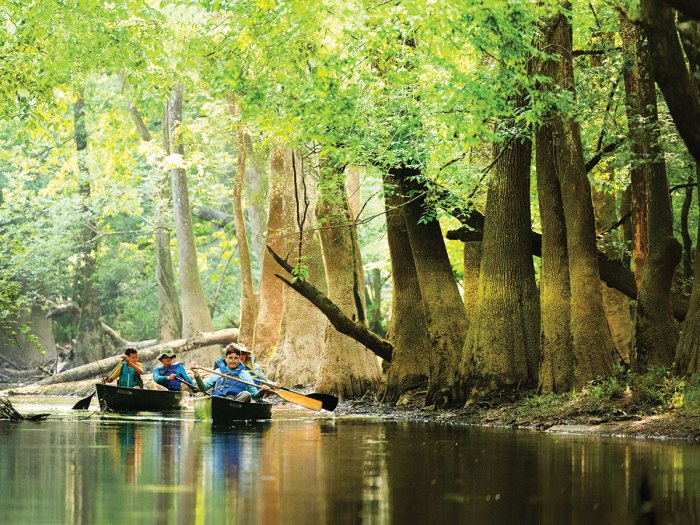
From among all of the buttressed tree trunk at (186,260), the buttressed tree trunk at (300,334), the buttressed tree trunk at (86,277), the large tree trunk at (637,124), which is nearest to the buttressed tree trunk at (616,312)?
the large tree trunk at (637,124)

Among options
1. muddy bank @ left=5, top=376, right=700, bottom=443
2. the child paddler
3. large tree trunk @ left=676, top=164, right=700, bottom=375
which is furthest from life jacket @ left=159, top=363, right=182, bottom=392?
large tree trunk @ left=676, top=164, right=700, bottom=375

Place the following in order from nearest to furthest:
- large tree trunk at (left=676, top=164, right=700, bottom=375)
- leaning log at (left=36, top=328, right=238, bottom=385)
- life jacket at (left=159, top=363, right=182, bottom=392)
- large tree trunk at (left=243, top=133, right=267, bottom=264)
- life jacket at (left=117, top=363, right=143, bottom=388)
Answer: large tree trunk at (left=676, top=164, right=700, bottom=375), life jacket at (left=159, top=363, right=182, bottom=392), life jacket at (left=117, top=363, right=143, bottom=388), leaning log at (left=36, top=328, right=238, bottom=385), large tree trunk at (left=243, top=133, right=267, bottom=264)

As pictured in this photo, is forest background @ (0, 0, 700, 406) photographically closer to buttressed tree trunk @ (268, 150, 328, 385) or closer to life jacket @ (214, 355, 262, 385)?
buttressed tree trunk @ (268, 150, 328, 385)

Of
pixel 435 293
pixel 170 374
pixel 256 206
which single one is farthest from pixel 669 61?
pixel 256 206

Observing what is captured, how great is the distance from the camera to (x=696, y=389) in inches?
666

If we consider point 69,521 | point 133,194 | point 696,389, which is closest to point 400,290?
point 696,389

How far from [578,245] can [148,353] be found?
72.0 feet

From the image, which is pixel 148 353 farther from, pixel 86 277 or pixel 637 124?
pixel 637 124

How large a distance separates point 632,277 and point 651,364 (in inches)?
147

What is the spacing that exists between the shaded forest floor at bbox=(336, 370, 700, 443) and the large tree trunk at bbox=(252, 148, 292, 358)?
13.0 m

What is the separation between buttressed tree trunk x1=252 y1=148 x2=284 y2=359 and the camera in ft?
109

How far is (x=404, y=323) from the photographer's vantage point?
24.4m

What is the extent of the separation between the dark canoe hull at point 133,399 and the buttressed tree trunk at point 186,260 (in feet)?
39.6

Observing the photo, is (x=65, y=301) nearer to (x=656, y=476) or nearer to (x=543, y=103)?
(x=543, y=103)
